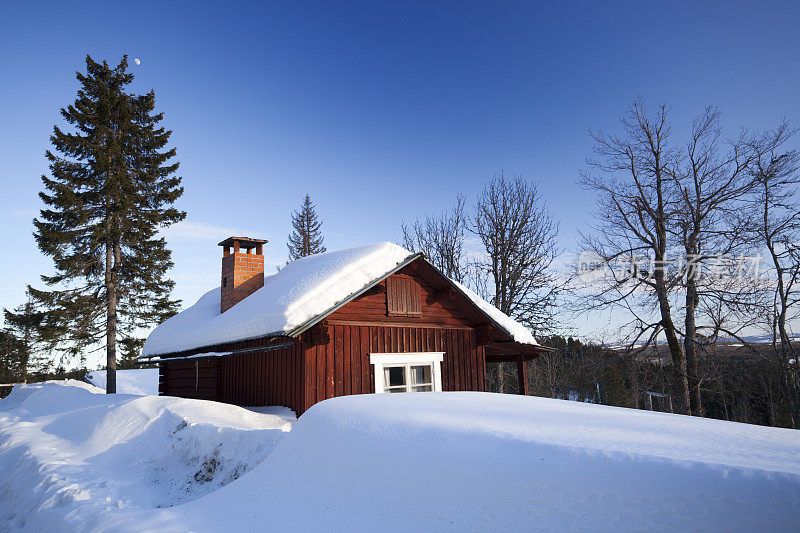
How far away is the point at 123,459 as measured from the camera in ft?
23.6

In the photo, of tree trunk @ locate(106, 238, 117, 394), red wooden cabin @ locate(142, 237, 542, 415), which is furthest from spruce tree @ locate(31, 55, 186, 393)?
red wooden cabin @ locate(142, 237, 542, 415)

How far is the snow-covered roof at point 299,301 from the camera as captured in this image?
31.2 ft

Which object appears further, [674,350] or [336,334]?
[674,350]

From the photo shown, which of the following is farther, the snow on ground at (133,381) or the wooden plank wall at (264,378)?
the snow on ground at (133,381)

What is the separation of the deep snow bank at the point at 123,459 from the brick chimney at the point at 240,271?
4.23m

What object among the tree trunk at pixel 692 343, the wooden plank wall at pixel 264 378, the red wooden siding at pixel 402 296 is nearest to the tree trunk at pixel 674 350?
the tree trunk at pixel 692 343

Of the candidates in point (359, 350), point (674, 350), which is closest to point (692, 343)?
point (674, 350)

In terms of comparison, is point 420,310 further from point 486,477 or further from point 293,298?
point 486,477

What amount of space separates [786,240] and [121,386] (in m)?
37.3

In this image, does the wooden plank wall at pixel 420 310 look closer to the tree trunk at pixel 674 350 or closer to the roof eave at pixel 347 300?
the roof eave at pixel 347 300

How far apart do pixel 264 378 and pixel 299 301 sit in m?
2.87

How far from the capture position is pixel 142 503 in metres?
5.58

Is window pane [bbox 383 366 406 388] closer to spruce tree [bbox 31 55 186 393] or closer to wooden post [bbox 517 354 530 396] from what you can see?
wooden post [bbox 517 354 530 396]

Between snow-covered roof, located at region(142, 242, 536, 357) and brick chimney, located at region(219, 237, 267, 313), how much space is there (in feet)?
1.43
